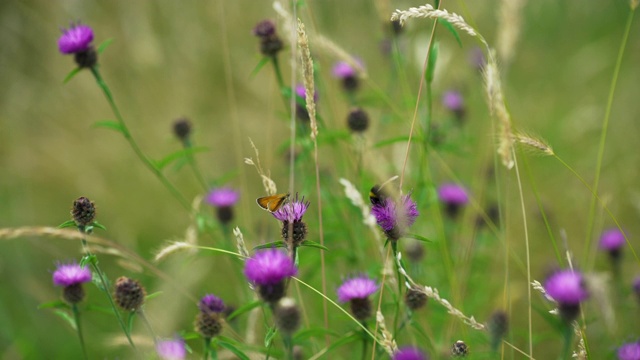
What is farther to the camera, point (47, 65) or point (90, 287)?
point (47, 65)

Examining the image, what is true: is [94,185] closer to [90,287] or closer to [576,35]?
[90,287]

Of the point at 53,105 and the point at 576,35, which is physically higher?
the point at 576,35

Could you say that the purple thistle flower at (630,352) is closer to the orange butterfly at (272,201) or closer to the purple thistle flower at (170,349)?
the orange butterfly at (272,201)

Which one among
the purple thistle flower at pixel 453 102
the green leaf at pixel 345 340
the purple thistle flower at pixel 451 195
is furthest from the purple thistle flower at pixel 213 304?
the purple thistle flower at pixel 453 102

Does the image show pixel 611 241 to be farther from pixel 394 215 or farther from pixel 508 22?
pixel 394 215

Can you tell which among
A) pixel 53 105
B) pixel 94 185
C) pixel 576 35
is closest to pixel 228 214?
pixel 94 185

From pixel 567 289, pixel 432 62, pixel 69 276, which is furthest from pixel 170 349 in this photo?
pixel 432 62
